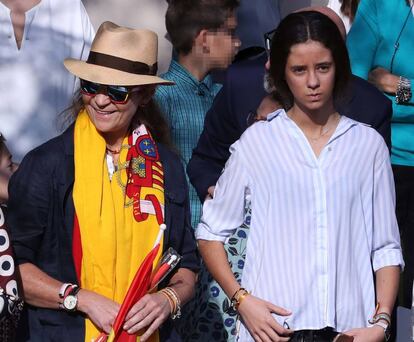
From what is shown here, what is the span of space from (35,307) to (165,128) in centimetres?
89

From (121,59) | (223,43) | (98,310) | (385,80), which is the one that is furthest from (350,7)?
(98,310)

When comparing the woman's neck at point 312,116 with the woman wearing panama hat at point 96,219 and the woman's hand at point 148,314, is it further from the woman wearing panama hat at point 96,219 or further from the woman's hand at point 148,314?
the woman's hand at point 148,314

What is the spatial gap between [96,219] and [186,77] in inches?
72.2

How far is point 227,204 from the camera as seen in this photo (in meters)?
4.55

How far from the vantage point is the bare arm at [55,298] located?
176 inches

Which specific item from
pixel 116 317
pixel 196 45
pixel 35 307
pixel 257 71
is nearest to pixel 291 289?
pixel 116 317

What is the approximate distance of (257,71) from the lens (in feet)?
18.2

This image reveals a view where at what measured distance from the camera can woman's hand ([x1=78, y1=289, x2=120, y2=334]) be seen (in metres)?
4.46

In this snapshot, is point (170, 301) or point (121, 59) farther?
point (121, 59)

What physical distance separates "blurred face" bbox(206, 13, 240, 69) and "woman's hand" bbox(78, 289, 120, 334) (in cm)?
210

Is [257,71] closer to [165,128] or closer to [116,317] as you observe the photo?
[165,128]

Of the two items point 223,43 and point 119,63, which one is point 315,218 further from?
point 223,43

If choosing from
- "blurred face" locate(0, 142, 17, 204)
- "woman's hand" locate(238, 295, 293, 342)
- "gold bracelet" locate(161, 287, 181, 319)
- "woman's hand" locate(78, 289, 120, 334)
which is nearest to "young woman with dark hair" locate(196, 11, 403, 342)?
"woman's hand" locate(238, 295, 293, 342)

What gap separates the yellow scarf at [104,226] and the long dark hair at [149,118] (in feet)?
0.76
